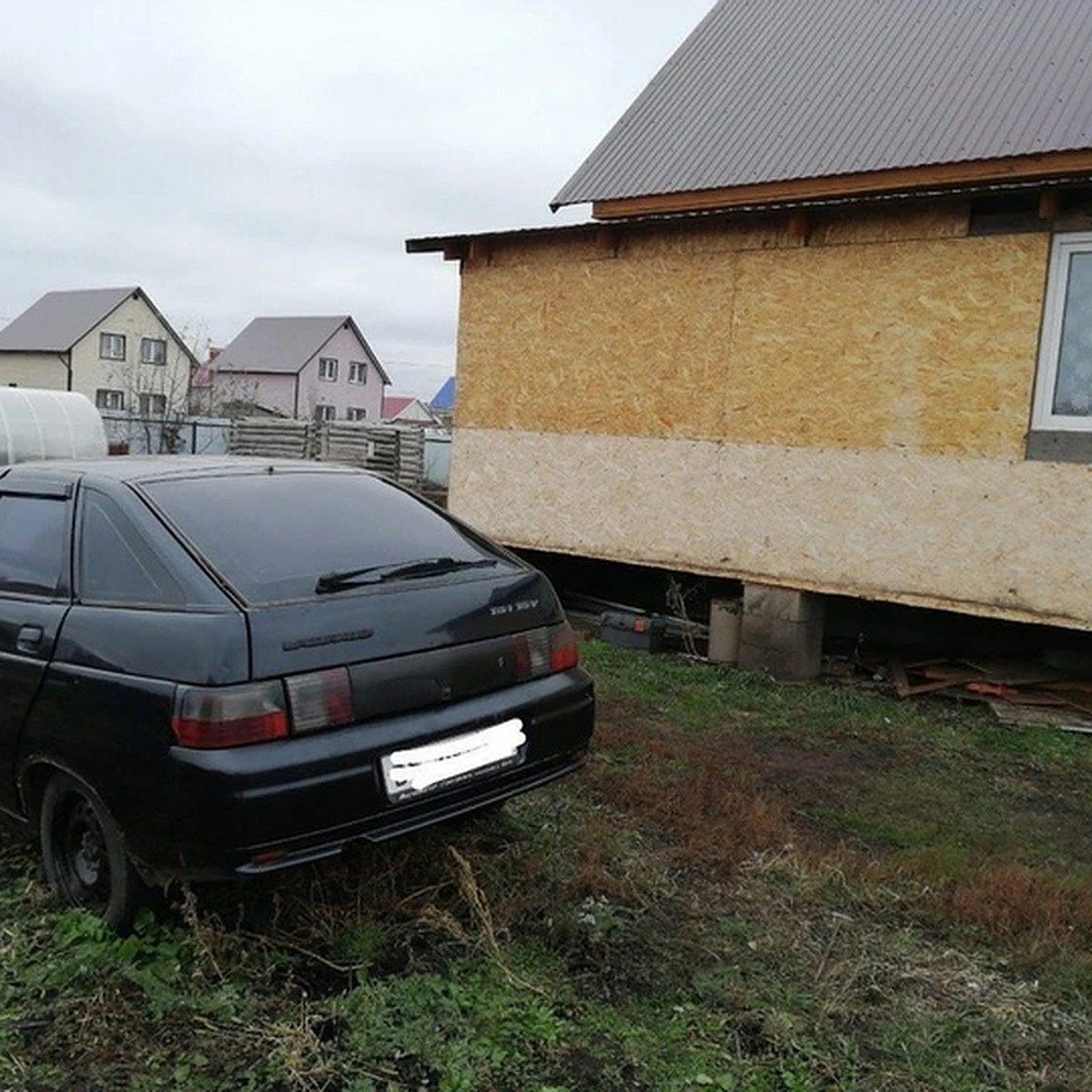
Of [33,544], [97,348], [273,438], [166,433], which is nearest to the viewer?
[33,544]

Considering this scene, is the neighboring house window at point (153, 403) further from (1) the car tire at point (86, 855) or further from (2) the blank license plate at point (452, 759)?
(2) the blank license plate at point (452, 759)

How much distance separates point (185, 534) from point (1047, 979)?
3034 mm

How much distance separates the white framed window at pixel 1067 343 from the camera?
21.4ft

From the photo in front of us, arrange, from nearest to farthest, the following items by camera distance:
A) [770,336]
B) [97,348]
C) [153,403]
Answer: [770,336] → [153,403] → [97,348]

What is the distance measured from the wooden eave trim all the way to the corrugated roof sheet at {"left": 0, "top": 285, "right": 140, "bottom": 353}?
4585 centimetres

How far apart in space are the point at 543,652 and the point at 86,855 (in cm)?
168

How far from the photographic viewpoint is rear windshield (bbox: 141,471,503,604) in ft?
10.2

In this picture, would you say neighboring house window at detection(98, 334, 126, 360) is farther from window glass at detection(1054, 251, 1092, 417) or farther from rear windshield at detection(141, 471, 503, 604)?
rear windshield at detection(141, 471, 503, 604)

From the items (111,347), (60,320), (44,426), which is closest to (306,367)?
(111,347)

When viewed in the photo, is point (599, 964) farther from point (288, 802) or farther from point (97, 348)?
point (97, 348)

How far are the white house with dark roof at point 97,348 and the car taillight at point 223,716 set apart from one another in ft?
156

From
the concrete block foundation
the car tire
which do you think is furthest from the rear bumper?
the concrete block foundation

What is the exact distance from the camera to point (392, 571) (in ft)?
10.9

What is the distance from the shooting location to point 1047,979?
3.08 m
